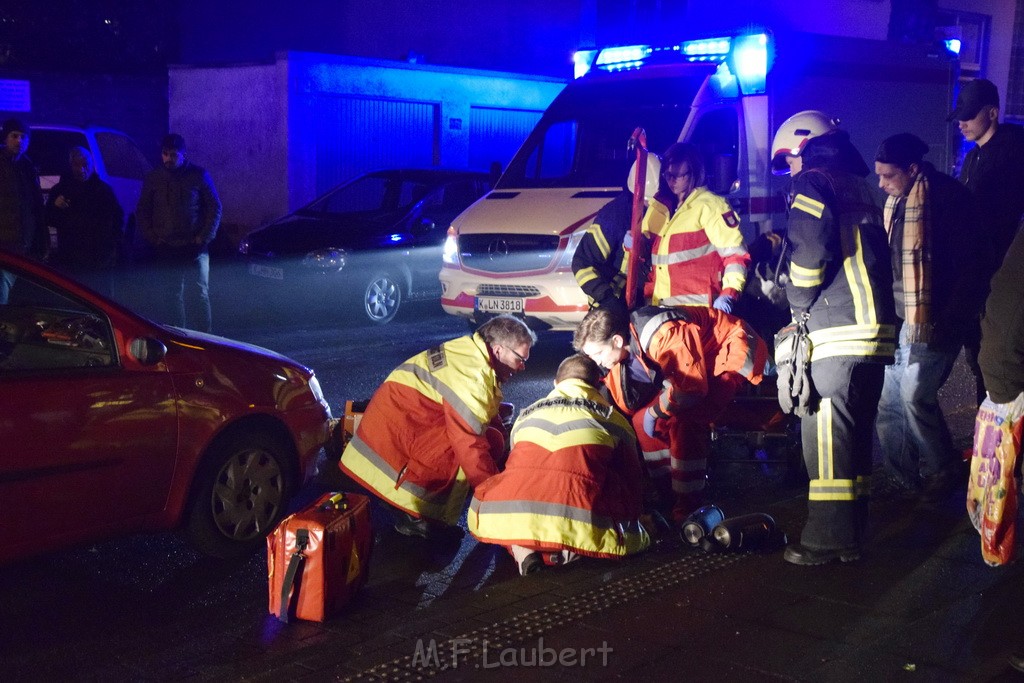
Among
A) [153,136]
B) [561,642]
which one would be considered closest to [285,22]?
[153,136]

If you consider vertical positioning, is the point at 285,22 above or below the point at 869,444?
above

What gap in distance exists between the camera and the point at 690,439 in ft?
19.6

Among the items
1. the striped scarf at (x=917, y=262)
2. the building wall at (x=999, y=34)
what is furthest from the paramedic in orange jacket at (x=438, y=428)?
the building wall at (x=999, y=34)

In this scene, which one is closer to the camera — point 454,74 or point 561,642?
point 561,642

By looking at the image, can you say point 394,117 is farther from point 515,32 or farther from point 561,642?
point 561,642

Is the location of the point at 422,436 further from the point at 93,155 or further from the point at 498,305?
the point at 93,155

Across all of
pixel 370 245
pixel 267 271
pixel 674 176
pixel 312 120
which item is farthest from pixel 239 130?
pixel 674 176

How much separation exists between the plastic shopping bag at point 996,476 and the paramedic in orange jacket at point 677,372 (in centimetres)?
170

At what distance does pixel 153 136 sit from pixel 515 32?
8.03m

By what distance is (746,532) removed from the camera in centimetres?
545

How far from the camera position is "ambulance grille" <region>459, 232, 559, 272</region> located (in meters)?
10.3

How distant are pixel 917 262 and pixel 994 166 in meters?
1.34

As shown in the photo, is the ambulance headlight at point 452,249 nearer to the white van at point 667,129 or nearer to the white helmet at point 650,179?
the white van at point 667,129

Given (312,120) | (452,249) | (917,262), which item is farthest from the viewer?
(312,120)
